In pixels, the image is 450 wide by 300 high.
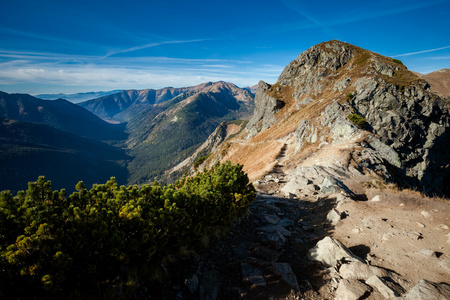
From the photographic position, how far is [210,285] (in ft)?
30.7

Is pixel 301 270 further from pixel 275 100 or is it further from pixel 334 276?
pixel 275 100

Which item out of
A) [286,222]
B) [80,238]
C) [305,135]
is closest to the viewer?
[80,238]

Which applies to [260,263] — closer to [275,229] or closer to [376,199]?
[275,229]

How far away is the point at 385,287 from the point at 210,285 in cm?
763

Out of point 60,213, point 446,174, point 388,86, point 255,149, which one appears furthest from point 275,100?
point 60,213

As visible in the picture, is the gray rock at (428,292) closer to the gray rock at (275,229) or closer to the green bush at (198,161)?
the gray rock at (275,229)

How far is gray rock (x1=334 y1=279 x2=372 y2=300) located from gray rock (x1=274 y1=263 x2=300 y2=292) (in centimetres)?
176

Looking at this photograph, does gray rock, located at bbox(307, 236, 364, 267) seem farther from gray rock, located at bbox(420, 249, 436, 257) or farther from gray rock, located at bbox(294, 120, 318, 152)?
gray rock, located at bbox(294, 120, 318, 152)

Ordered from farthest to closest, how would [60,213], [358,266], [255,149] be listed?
[255,149]
[358,266]
[60,213]

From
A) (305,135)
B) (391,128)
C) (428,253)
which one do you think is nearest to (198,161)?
(305,135)

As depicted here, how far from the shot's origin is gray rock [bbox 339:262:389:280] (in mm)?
9453

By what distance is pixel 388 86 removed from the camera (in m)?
58.1

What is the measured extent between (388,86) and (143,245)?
246ft

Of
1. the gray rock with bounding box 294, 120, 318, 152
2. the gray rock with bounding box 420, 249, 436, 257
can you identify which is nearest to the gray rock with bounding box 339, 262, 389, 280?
the gray rock with bounding box 420, 249, 436, 257
